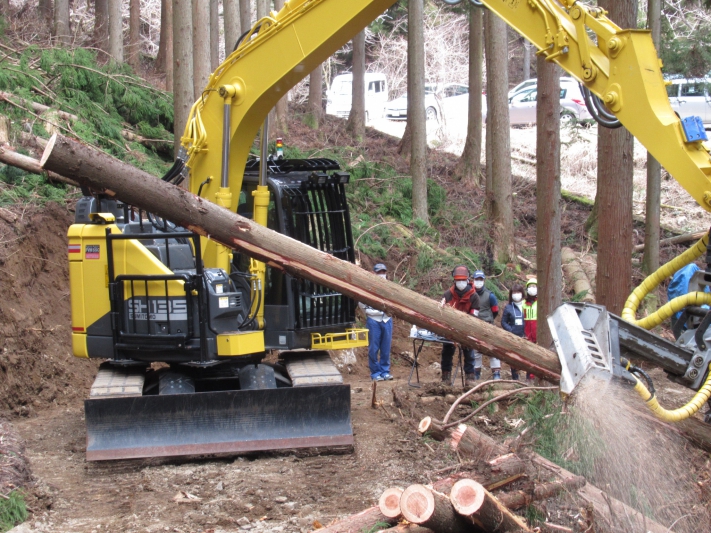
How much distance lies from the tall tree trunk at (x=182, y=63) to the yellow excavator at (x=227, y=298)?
3.92 m

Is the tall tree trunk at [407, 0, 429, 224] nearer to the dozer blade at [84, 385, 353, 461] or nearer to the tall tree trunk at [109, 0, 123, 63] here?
the tall tree trunk at [109, 0, 123, 63]

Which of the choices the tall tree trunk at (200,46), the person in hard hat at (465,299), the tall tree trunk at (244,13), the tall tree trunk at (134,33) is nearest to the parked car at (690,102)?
the tall tree trunk at (244,13)

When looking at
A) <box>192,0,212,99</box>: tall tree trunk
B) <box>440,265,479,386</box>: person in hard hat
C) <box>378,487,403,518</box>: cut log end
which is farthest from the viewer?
<box>192,0,212,99</box>: tall tree trunk

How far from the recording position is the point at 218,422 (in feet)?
22.8

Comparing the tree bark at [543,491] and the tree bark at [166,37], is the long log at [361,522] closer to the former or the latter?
the tree bark at [543,491]

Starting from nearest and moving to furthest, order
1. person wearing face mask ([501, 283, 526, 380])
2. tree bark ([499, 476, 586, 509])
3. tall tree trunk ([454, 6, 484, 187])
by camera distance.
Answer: tree bark ([499, 476, 586, 509]) < person wearing face mask ([501, 283, 526, 380]) < tall tree trunk ([454, 6, 484, 187])

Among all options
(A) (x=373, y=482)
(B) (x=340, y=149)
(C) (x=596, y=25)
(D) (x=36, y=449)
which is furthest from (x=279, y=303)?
(B) (x=340, y=149)

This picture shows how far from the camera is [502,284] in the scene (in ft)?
49.6

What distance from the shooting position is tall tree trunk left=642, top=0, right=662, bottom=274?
44.8 ft

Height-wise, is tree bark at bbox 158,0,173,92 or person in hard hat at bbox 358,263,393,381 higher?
tree bark at bbox 158,0,173,92

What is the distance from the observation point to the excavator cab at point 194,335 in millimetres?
6848

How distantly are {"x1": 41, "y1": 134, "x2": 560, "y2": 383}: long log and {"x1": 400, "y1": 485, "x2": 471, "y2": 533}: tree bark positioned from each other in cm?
124

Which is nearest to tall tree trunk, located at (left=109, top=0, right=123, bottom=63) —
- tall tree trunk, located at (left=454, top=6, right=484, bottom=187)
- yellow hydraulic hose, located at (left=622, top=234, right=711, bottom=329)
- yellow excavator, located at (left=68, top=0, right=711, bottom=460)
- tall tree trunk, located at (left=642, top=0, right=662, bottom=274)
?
tall tree trunk, located at (left=454, top=6, right=484, bottom=187)

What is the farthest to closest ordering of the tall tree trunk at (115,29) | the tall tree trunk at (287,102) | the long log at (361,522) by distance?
the tall tree trunk at (287,102) < the tall tree trunk at (115,29) < the long log at (361,522)
